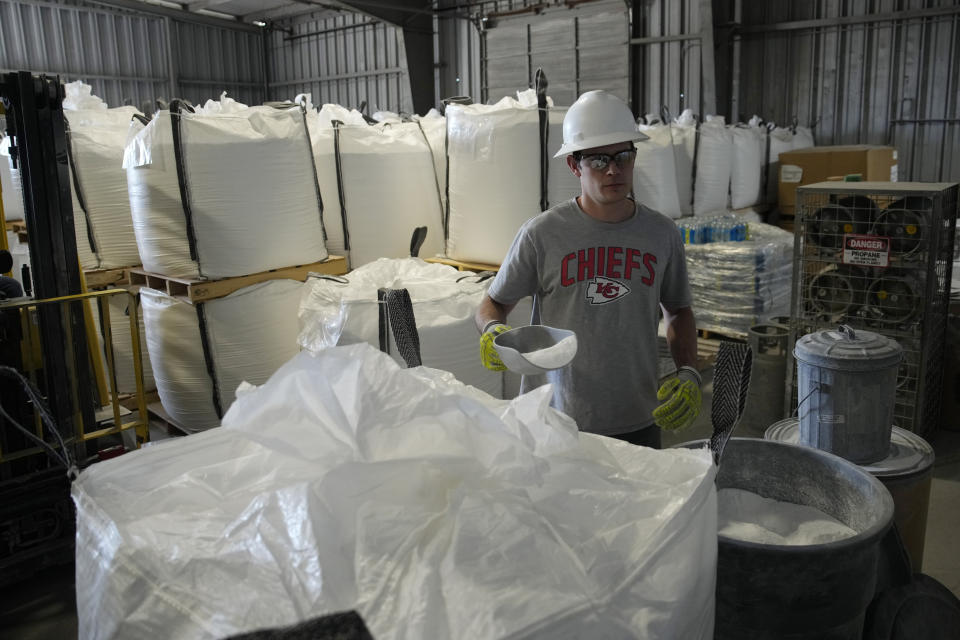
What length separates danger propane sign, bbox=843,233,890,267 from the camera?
352 centimetres

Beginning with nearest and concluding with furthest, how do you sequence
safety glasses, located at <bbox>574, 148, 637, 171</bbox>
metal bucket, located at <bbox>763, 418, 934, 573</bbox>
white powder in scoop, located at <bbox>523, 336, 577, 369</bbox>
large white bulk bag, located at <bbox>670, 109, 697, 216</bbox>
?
white powder in scoop, located at <bbox>523, 336, 577, 369</bbox>
safety glasses, located at <bbox>574, 148, 637, 171</bbox>
metal bucket, located at <bbox>763, 418, 934, 573</bbox>
large white bulk bag, located at <bbox>670, 109, 697, 216</bbox>

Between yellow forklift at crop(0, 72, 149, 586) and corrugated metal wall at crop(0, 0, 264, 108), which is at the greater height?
corrugated metal wall at crop(0, 0, 264, 108)

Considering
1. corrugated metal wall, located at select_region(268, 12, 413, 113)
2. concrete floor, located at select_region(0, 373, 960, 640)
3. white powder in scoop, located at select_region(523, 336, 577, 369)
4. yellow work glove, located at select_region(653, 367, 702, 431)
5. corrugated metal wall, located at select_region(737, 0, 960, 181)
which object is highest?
corrugated metal wall, located at select_region(268, 12, 413, 113)

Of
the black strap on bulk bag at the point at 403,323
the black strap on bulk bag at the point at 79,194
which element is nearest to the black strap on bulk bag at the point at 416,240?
the black strap on bulk bag at the point at 79,194

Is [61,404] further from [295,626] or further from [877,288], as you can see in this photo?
[877,288]

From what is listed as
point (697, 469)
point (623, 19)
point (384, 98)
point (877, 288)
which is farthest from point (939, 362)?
point (384, 98)

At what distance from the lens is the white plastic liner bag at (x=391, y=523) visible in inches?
31.0

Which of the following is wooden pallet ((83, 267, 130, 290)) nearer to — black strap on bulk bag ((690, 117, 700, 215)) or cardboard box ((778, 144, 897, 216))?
black strap on bulk bag ((690, 117, 700, 215))

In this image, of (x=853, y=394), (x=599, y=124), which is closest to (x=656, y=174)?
(x=853, y=394)

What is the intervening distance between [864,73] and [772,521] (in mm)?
9054

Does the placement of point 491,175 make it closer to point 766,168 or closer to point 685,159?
point 685,159

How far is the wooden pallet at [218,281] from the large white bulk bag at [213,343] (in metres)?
0.04

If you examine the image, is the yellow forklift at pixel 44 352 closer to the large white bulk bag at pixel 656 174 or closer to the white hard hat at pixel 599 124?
the white hard hat at pixel 599 124

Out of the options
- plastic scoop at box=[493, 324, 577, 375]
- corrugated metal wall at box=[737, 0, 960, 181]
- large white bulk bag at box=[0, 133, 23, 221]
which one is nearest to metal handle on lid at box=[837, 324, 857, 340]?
plastic scoop at box=[493, 324, 577, 375]
